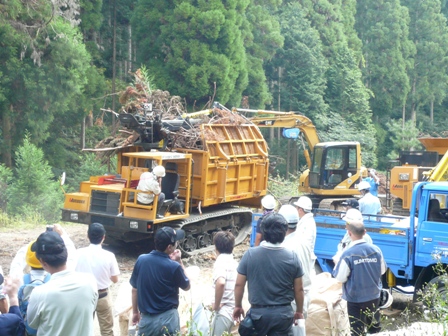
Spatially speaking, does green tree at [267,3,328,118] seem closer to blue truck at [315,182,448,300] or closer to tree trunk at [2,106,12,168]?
tree trunk at [2,106,12,168]

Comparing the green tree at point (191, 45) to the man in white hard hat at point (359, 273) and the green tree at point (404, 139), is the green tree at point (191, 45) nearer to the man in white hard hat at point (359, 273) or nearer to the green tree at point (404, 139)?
the green tree at point (404, 139)

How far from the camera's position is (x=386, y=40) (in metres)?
45.3

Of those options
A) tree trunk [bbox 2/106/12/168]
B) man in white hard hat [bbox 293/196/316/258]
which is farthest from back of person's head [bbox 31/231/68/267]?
tree trunk [bbox 2/106/12/168]

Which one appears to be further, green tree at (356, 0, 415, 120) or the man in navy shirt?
green tree at (356, 0, 415, 120)

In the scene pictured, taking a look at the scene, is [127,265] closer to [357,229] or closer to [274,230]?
[357,229]

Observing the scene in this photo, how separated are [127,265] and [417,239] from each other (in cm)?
619

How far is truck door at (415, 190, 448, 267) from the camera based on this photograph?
30.0ft

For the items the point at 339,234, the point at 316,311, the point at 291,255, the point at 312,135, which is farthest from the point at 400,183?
the point at 291,255

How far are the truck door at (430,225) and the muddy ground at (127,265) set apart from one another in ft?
2.42

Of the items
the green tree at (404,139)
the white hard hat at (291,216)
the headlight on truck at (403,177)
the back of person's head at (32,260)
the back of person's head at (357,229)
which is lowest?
the back of person's head at (32,260)

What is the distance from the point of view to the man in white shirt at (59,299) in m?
4.72

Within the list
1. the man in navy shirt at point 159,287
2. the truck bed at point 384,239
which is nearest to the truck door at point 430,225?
the truck bed at point 384,239

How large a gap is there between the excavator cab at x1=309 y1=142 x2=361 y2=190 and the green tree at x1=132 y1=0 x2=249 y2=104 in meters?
11.4

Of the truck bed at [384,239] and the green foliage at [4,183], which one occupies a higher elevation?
the truck bed at [384,239]
